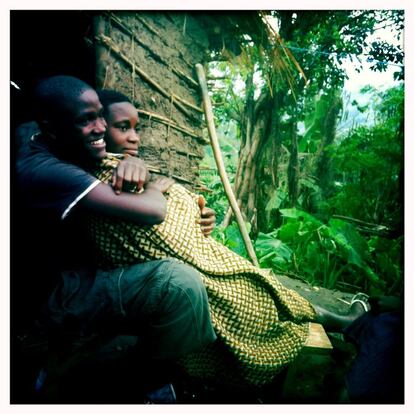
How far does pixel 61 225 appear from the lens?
50.3 inches

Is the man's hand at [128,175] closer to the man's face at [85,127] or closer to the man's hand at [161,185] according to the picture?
the man's hand at [161,185]

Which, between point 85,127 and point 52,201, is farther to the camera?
point 85,127

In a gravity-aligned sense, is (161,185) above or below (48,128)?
below

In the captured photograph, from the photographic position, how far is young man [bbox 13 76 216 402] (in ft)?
3.73

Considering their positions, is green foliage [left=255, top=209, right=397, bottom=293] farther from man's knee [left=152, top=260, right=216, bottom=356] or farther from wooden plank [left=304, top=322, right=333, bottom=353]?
man's knee [left=152, top=260, right=216, bottom=356]

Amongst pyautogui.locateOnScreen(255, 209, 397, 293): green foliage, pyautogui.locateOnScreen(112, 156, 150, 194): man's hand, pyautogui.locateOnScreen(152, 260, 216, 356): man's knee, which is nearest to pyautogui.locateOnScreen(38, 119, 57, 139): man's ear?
pyautogui.locateOnScreen(112, 156, 150, 194): man's hand

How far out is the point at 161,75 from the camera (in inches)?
78.0

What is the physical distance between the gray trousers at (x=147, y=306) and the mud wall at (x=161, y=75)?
984 millimetres

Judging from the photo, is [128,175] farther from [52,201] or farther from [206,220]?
[206,220]

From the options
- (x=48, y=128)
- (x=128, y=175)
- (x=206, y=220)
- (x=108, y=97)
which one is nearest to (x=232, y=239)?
(x=206, y=220)

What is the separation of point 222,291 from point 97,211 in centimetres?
62

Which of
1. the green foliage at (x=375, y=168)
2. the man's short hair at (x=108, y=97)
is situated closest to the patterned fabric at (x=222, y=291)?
the man's short hair at (x=108, y=97)

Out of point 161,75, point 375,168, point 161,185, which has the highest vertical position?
point 161,75

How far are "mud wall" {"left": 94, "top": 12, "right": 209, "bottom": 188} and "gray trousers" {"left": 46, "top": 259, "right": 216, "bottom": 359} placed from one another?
98 cm
